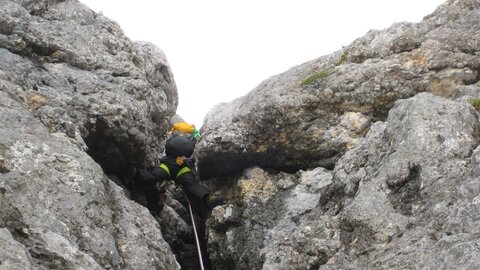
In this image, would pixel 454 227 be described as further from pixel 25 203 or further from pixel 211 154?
pixel 211 154

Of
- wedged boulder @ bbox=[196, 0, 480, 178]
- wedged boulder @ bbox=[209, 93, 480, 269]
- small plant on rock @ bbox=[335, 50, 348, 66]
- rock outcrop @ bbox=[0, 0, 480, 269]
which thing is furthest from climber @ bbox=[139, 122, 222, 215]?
small plant on rock @ bbox=[335, 50, 348, 66]

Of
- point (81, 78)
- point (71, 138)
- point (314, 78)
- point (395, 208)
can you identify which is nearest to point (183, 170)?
point (81, 78)

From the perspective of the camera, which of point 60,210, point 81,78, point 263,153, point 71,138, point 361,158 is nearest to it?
point 60,210

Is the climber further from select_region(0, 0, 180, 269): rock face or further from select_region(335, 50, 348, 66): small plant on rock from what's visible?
select_region(335, 50, 348, 66): small plant on rock

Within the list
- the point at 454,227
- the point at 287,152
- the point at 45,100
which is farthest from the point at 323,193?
the point at 45,100

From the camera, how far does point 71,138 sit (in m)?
12.7

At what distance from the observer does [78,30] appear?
59.0 feet

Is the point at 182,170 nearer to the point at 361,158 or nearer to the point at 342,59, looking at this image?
the point at 342,59

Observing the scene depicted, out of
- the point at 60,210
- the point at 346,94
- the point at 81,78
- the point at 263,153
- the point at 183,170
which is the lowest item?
the point at 263,153

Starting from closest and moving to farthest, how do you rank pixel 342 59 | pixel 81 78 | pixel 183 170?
pixel 81 78 → pixel 183 170 → pixel 342 59

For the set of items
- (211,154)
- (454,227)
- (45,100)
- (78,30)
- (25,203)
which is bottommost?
(454,227)

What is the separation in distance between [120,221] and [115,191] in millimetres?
1086

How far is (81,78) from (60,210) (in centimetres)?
685

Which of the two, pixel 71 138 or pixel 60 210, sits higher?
pixel 71 138
